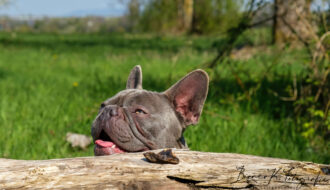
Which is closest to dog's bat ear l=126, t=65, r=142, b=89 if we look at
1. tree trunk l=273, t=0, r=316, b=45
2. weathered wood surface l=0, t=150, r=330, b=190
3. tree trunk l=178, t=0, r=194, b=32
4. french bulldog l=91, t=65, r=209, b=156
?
french bulldog l=91, t=65, r=209, b=156

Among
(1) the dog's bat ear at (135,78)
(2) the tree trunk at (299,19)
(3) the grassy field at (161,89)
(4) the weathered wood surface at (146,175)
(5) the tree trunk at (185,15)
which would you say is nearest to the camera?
(4) the weathered wood surface at (146,175)

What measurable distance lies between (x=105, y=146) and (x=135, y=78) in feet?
3.50

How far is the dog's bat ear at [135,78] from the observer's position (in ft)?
13.1

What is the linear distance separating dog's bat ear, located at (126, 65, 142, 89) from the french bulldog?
497 mm

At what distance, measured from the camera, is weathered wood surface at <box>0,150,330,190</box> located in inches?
84.1

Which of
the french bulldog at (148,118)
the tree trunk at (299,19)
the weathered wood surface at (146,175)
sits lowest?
the weathered wood surface at (146,175)

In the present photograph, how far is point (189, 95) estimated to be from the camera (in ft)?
11.7

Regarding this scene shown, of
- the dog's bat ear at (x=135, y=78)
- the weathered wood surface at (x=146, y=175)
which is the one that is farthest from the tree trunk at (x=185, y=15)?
the weathered wood surface at (x=146, y=175)

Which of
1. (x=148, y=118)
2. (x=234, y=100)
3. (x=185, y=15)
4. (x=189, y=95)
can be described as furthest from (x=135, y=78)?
(x=185, y=15)

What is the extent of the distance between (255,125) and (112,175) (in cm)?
364

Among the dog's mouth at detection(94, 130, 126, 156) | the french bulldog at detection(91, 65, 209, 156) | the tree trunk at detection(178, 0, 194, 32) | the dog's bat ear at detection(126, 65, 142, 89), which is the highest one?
the tree trunk at detection(178, 0, 194, 32)

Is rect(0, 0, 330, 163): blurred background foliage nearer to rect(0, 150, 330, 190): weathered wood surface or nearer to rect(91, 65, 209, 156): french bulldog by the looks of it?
rect(91, 65, 209, 156): french bulldog

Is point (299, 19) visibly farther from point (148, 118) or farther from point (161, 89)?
point (148, 118)

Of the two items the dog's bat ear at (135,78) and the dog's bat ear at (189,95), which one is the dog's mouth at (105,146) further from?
the dog's bat ear at (135,78)
